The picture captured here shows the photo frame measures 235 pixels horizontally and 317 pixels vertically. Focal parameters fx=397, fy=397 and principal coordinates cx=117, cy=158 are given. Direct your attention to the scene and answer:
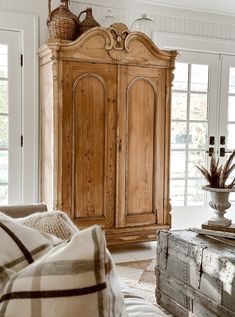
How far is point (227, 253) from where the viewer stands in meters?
1.85

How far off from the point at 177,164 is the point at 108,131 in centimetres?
116

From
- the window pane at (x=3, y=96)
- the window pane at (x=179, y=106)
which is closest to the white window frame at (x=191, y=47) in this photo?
the window pane at (x=179, y=106)

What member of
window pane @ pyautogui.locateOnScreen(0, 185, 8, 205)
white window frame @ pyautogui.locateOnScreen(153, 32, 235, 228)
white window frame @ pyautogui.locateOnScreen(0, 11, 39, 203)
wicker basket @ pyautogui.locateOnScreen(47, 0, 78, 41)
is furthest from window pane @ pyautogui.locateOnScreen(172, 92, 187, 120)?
window pane @ pyautogui.locateOnScreen(0, 185, 8, 205)

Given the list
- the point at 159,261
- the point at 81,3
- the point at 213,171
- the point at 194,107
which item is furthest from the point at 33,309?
the point at 194,107

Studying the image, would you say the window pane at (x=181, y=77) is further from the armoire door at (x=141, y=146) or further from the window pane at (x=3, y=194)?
the window pane at (x=3, y=194)

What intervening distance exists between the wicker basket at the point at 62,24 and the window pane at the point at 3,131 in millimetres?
839

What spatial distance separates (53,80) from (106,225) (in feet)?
4.30

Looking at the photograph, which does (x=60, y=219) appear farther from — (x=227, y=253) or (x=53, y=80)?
(x=53, y=80)

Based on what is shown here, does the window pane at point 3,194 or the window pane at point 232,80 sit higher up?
the window pane at point 232,80

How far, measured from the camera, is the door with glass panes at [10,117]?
3500 millimetres

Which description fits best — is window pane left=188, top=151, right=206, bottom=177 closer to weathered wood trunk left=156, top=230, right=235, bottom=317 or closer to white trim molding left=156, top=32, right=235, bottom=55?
white trim molding left=156, top=32, right=235, bottom=55

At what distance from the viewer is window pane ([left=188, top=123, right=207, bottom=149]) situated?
4.34 meters

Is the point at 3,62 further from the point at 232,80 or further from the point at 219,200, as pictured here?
the point at 232,80

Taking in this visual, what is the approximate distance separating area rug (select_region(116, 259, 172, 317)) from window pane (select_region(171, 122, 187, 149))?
140cm
